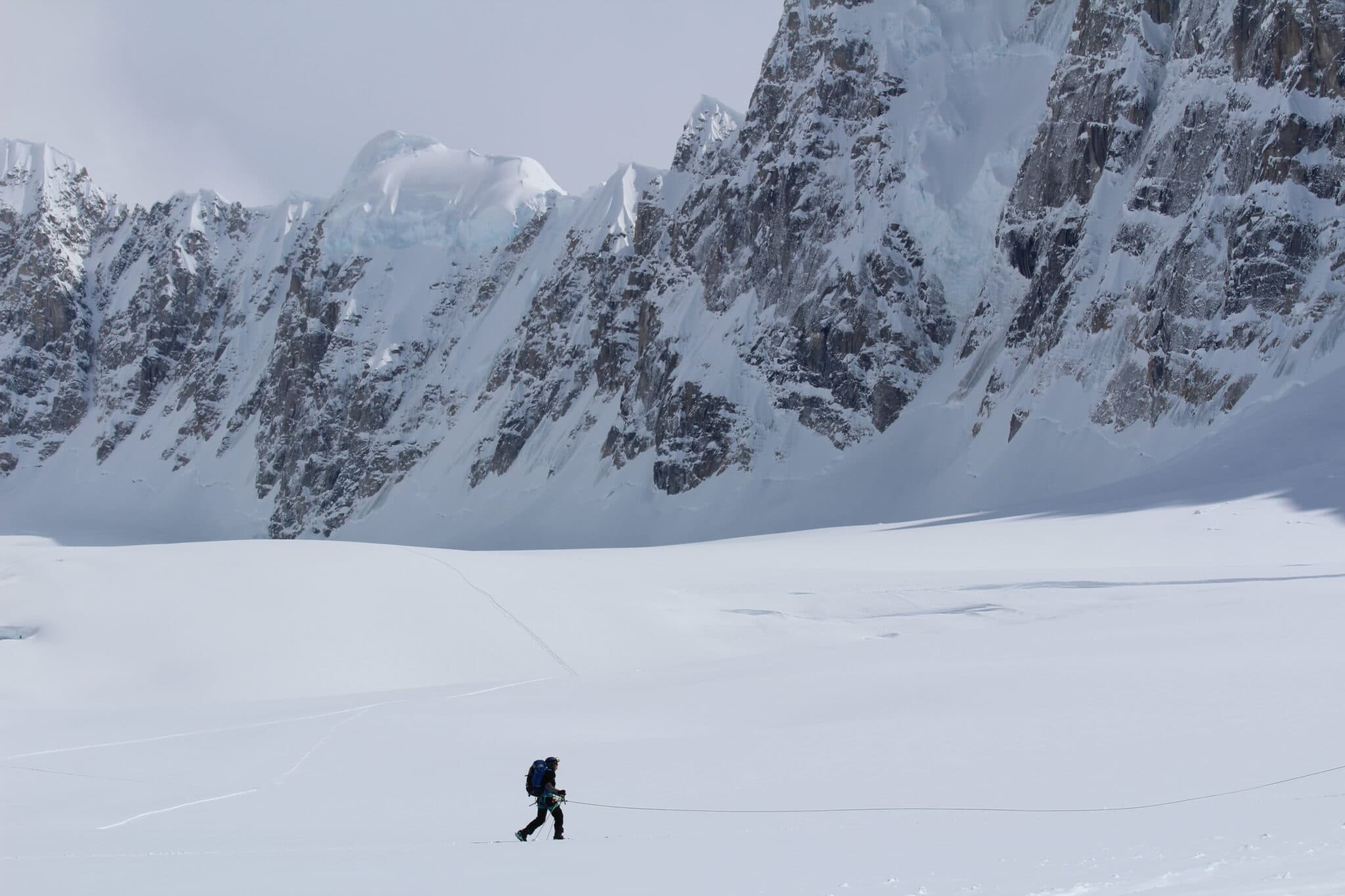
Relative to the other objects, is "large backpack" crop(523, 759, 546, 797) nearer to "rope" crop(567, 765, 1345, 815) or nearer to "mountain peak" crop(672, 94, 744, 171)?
"rope" crop(567, 765, 1345, 815)

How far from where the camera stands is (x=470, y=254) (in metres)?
132

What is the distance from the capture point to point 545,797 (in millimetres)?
8555

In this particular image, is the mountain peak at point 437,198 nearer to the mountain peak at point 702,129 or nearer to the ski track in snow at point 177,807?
the mountain peak at point 702,129

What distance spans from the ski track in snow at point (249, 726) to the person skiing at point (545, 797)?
20.7 feet

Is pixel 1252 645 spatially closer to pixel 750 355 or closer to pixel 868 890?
pixel 868 890

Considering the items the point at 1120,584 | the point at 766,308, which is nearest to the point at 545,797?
the point at 1120,584

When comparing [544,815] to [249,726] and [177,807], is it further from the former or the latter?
[249,726]

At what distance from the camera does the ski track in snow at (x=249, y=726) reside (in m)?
12.2

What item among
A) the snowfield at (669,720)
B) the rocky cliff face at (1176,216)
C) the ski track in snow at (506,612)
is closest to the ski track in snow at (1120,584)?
the snowfield at (669,720)

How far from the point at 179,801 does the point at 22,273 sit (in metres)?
177

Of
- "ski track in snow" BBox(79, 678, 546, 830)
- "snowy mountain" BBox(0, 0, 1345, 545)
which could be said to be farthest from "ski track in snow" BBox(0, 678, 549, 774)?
"snowy mountain" BBox(0, 0, 1345, 545)

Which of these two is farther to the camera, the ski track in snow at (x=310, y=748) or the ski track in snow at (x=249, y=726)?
the ski track in snow at (x=249, y=726)

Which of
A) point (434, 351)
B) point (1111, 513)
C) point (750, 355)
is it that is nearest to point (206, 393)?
point (434, 351)

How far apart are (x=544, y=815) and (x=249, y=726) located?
6548 millimetres
